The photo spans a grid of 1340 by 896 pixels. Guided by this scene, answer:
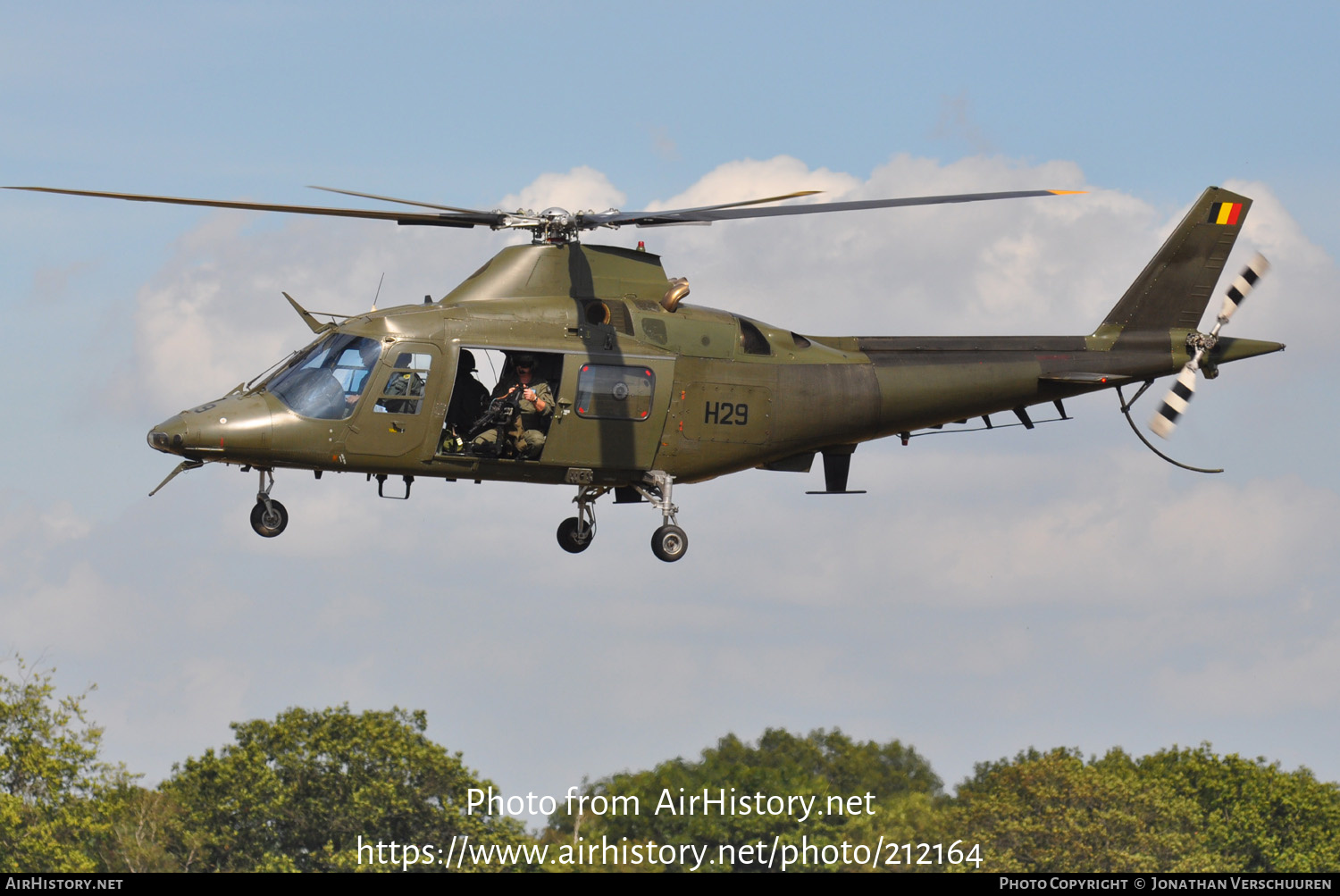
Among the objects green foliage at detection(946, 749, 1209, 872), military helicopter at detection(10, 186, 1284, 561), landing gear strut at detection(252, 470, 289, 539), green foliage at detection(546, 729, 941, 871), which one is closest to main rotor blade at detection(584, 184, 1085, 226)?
military helicopter at detection(10, 186, 1284, 561)

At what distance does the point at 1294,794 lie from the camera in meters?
86.0

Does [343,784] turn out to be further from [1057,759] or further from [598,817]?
[1057,759]

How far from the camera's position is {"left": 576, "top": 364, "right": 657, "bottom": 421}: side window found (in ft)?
81.1

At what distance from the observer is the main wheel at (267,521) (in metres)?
24.0

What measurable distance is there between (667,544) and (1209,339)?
10446 millimetres

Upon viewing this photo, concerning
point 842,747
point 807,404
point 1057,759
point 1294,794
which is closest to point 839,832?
point 842,747

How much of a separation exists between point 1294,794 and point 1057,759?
51.2ft

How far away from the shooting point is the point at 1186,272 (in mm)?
29844

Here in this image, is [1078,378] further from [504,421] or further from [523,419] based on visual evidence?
[504,421]

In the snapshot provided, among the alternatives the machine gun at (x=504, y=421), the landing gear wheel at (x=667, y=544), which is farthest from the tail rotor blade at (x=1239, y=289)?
the machine gun at (x=504, y=421)

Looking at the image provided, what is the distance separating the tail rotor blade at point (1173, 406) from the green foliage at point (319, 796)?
5219cm

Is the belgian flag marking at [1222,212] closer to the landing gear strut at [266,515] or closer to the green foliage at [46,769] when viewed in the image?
the landing gear strut at [266,515]
